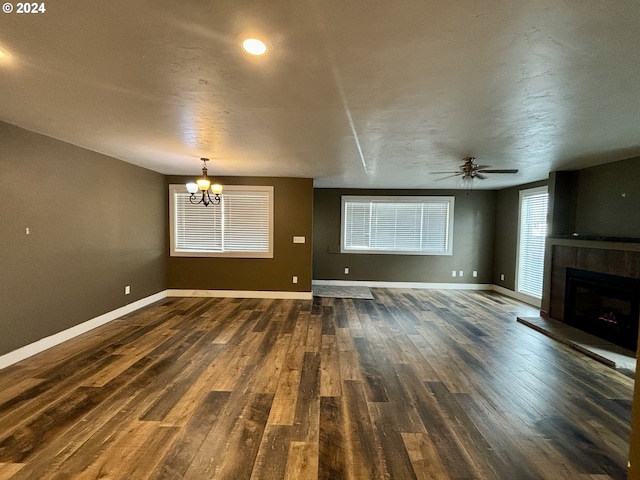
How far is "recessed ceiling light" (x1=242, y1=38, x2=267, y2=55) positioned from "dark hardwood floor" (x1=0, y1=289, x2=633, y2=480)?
7.74 feet

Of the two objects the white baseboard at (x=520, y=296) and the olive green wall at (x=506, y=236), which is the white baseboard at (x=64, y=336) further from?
the olive green wall at (x=506, y=236)

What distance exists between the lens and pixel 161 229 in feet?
18.9

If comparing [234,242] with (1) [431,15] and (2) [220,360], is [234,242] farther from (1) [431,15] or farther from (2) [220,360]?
(1) [431,15]

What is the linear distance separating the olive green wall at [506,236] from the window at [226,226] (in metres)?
5.25

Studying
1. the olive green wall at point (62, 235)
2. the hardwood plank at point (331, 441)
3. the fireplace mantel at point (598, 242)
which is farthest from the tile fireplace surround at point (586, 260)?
the olive green wall at point (62, 235)

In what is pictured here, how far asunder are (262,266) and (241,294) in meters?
0.71

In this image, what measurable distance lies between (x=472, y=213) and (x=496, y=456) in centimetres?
630

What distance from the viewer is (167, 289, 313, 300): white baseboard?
235 inches

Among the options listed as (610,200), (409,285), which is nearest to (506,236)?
(409,285)

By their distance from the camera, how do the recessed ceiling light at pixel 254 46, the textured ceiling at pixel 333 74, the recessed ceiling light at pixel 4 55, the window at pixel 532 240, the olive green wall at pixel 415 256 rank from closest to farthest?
1. the textured ceiling at pixel 333 74
2. the recessed ceiling light at pixel 254 46
3. the recessed ceiling light at pixel 4 55
4. the window at pixel 532 240
5. the olive green wall at pixel 415 256

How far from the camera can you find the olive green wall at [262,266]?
5910 millimetres

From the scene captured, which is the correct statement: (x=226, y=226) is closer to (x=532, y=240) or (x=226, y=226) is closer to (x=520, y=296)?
(x=532, y=240)

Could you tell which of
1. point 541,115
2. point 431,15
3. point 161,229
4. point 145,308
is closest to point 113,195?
point 161,229

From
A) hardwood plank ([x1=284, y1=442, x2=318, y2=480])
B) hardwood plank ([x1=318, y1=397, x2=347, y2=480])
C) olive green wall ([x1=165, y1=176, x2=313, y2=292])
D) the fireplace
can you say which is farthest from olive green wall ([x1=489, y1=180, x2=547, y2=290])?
hardwood plank ([x1=284, y1=442, x2=318, y2=480])
